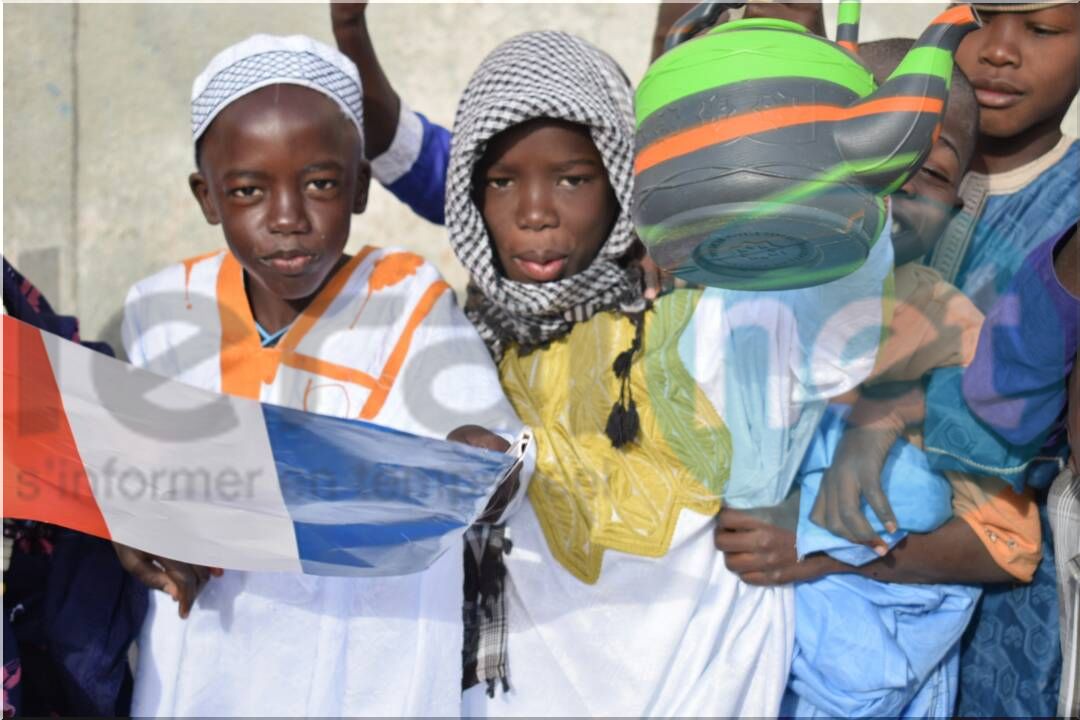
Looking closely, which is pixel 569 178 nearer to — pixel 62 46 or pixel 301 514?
pixel 301 514

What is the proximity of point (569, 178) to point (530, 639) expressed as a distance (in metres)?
0.88

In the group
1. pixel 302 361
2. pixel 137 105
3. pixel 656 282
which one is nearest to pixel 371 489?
pixel 302 361

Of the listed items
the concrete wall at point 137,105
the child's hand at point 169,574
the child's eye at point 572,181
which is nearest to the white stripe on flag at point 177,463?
the child's hand at point 169,574

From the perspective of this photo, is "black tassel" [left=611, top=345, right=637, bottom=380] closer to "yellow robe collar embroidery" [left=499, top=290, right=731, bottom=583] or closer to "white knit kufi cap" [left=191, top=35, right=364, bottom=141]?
"yellow robe collar embroidery" [left=499, top=290, right=731, bottom=583]

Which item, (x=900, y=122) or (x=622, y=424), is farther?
(x=622, y=424)

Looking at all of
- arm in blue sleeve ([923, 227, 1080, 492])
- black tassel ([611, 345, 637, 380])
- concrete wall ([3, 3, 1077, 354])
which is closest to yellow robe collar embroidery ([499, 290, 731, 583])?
black tassel ([611, 345, 637, 380])

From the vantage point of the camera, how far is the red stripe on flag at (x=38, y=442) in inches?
74.6

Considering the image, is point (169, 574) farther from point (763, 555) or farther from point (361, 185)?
point (763, 555)

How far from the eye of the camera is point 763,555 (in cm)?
208

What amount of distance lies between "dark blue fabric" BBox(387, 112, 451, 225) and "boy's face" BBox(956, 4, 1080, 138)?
1.13 metres

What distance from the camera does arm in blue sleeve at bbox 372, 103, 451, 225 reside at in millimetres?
2633

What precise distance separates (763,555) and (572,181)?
2.59 feet

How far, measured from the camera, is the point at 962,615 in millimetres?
2127

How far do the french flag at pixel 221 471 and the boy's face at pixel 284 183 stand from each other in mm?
407
